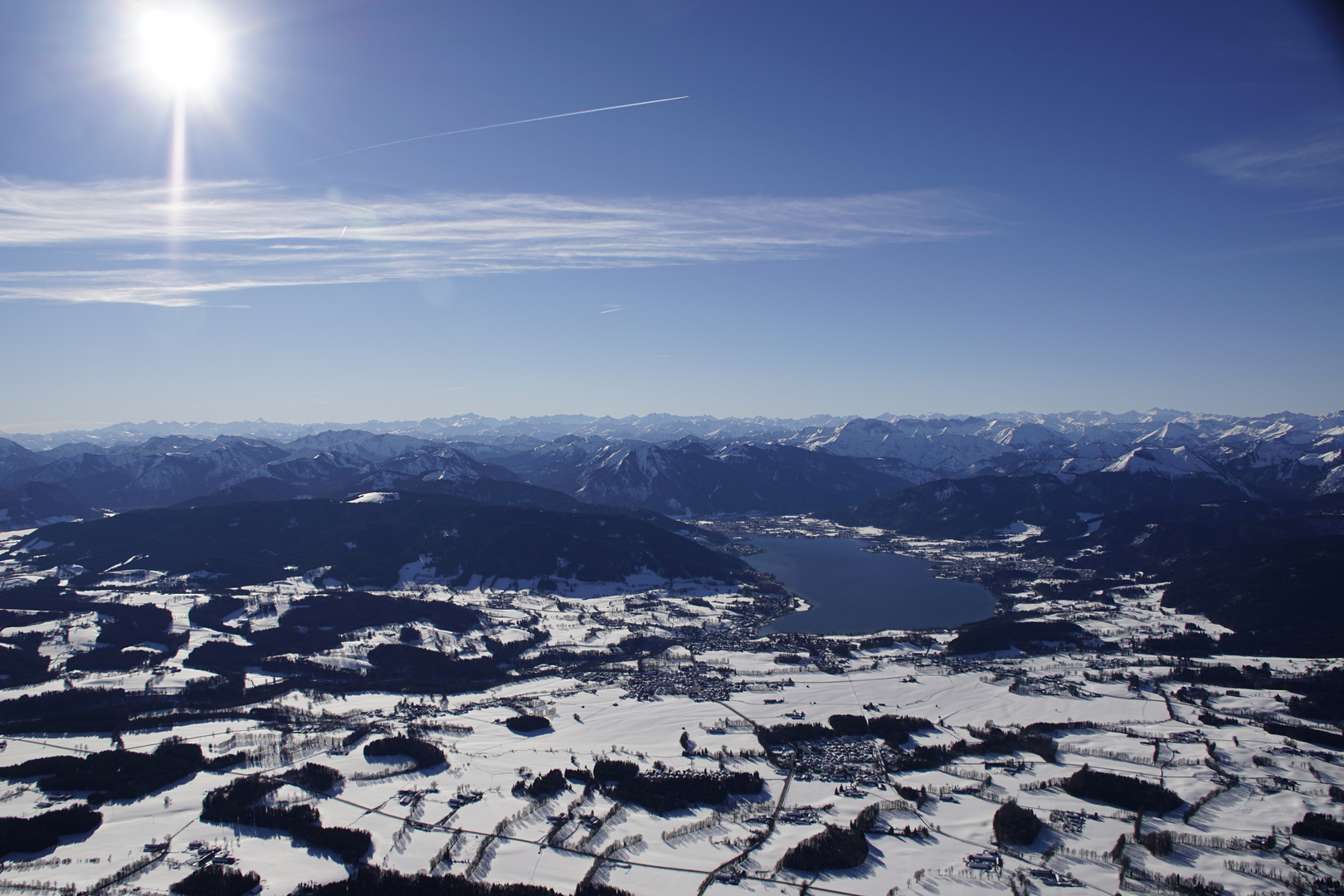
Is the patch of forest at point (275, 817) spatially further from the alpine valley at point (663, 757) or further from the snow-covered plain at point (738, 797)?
the snow-covered plain at point (738, 797)

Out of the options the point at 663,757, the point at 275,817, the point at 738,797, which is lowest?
the point at 663,757

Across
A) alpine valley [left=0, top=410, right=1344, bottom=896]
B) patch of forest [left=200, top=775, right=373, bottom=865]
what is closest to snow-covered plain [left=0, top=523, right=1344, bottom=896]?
alpine valley [left=0, top=410, right=1344, bottom=896]

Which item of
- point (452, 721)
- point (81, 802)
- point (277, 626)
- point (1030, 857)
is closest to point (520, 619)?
point (277, 626)

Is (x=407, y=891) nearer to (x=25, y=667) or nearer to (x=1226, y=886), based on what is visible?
(x=1226, y=886)

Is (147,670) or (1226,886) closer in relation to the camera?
(1226,886)

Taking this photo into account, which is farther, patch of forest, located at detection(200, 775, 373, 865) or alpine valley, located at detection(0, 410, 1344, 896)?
patch of forest, located at detection(200, 775, 373, 865)

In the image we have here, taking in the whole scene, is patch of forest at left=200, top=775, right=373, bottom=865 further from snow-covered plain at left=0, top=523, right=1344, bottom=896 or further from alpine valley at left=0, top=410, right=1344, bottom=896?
snow-covered plain at left=0, top=523, right=1344, bottom=896

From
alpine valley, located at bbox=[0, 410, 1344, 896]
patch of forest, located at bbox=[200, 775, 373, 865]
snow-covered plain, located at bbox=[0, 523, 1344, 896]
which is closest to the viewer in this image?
snow-covered plain, located at bbox=[0, 523, 1344, 896]

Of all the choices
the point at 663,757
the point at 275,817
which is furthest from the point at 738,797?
the point at 275,817

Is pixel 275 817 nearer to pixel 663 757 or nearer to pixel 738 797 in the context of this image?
pixel 663 757

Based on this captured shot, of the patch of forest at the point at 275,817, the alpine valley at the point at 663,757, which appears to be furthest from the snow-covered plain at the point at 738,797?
the patch of forest at the point at 275,817

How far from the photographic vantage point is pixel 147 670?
141 m

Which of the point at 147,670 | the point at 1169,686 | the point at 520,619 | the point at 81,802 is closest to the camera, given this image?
the point at 81,802

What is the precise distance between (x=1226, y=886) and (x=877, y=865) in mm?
30625
